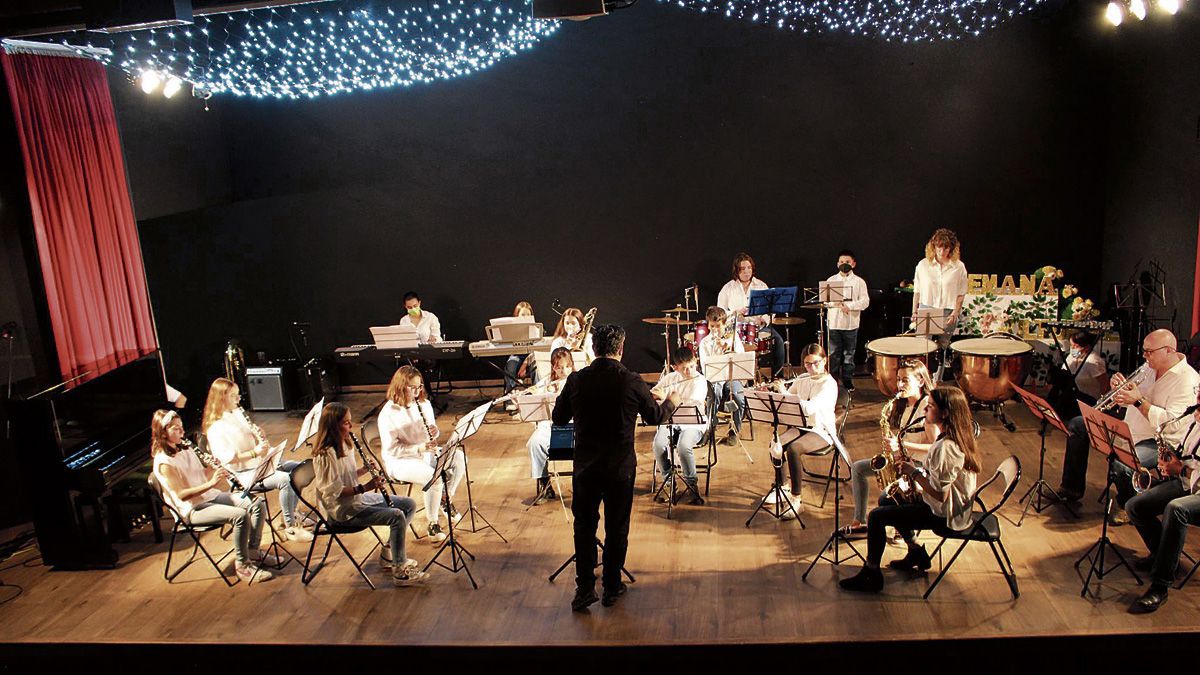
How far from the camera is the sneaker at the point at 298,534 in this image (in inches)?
246

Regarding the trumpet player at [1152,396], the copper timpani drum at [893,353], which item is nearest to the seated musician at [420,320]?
the copper timpani drum at [893,353]

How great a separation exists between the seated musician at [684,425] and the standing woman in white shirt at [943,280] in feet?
9.86

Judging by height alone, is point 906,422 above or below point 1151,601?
above

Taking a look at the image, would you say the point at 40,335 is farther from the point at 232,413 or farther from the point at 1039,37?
the point at 1039,37

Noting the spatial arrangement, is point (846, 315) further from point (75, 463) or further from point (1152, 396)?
point (75, 463)

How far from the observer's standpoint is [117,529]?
21.0 ft

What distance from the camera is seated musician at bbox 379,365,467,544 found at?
6.01 m

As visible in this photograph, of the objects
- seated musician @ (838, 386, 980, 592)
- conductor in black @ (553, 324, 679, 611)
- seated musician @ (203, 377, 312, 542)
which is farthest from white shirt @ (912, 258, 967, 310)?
seated musician @ (203, 377, 312, 542)

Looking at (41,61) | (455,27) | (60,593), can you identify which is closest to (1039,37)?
(455,27)

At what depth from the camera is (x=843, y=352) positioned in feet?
30.3

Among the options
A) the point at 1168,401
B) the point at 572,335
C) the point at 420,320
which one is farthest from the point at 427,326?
the point at 1168,401

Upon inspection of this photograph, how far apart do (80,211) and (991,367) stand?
7473 mm

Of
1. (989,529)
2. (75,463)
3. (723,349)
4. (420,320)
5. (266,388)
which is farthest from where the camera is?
(266,388)

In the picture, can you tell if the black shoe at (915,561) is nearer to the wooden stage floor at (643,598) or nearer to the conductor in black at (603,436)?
the wooden stage floor at (643,598)
